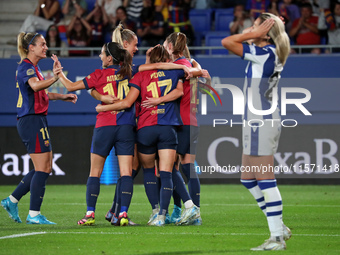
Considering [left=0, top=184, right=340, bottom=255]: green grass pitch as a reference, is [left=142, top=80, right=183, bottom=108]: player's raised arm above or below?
above

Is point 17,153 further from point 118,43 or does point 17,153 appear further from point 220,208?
point 118,43

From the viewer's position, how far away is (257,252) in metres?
5.10

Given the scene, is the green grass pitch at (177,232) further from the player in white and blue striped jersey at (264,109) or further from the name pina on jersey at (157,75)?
the name pina on jersey at (157,75)

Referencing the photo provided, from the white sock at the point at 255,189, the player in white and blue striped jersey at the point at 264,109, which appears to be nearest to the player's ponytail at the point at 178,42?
the player in white and blue striped jersey at the point at 264,109

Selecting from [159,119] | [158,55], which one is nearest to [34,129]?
[159,119]

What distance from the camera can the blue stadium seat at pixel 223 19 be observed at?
1609 centimetres

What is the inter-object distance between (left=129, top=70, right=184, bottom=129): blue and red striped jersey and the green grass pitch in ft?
3.82

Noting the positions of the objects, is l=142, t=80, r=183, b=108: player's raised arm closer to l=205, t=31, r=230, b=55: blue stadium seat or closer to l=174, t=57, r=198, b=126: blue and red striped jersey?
l=174, t=57, r=198, b=126: blue and red striped jersey

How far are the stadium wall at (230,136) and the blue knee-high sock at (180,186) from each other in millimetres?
6444

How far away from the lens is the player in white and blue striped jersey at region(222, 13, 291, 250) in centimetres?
526

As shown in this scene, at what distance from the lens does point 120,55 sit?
274 inches

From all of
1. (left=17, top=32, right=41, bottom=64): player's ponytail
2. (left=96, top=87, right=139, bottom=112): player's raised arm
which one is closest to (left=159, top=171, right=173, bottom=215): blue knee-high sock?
(left=96, top=87, right=139, bottom=112): player's raised arm

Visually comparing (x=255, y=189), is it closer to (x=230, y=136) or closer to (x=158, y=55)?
(x=158, y=55)

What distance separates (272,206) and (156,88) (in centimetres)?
221
